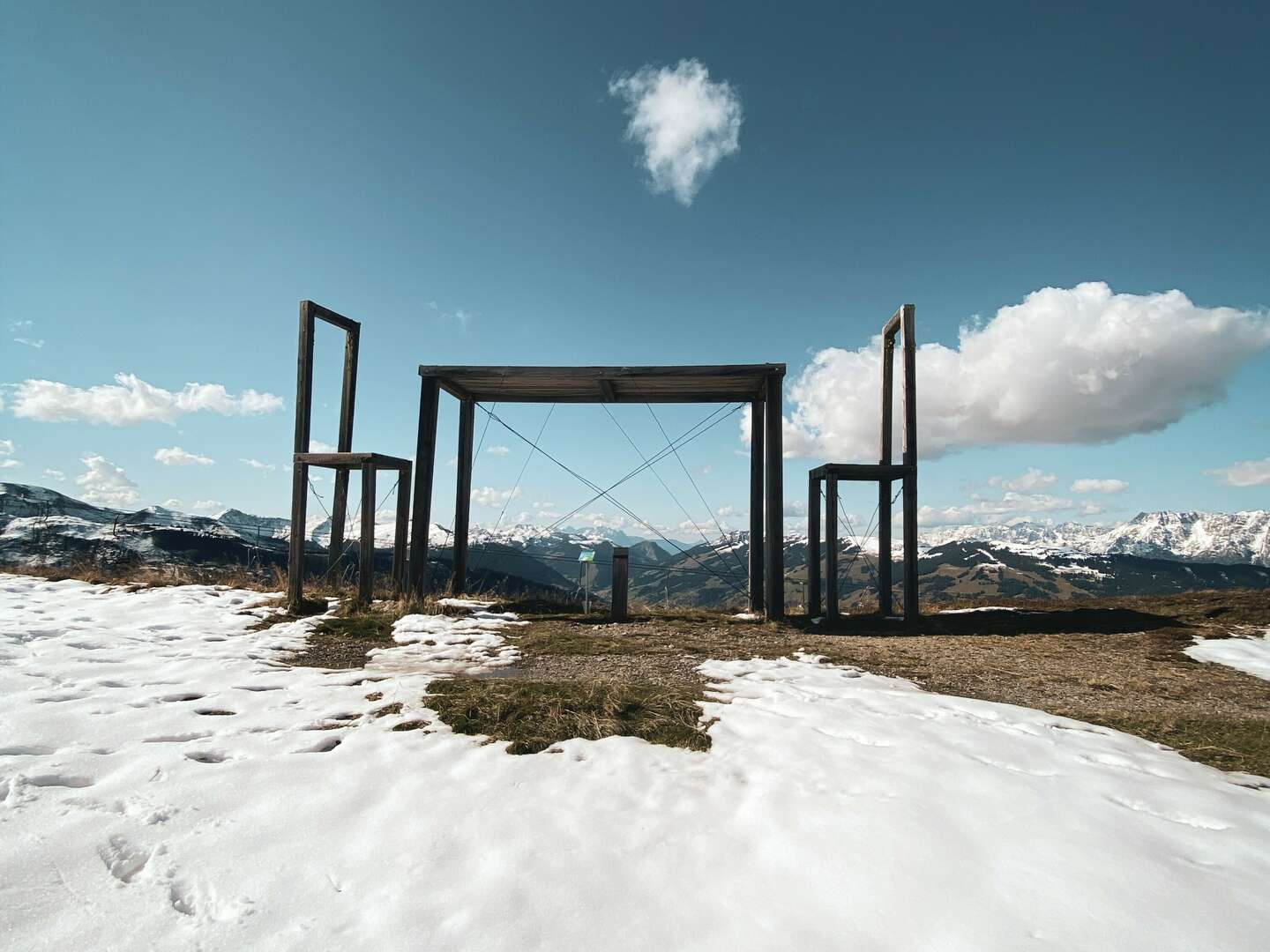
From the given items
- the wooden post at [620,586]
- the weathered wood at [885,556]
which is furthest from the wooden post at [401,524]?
the weathered wood at [885,556]

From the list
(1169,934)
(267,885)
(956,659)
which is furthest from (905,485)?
(267,885)

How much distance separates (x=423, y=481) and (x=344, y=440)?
73.1 inches

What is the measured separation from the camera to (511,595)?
13.3m

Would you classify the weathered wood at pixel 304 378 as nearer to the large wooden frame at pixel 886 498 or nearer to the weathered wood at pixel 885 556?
the large wooden frame at pixel 886 498

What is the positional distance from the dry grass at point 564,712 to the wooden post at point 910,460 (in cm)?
810

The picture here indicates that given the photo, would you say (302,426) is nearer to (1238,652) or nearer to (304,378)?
(304,378)

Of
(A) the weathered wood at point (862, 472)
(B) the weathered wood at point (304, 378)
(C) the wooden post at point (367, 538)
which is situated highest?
(B) the weathered wood at point (304, 378)

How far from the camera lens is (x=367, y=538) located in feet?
34.9

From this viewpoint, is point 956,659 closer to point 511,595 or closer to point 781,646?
point 781,646

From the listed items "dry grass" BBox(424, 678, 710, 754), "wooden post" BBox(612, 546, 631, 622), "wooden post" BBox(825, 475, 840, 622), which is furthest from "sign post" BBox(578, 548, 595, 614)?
"dry grass" BBox(424, 678, 710, 754)

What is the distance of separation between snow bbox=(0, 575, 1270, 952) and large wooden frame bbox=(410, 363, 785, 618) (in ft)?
23.6

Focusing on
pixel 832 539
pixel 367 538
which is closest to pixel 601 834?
pixel 367 538

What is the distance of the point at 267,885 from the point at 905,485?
11971mm

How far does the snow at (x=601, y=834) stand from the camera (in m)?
2.01
